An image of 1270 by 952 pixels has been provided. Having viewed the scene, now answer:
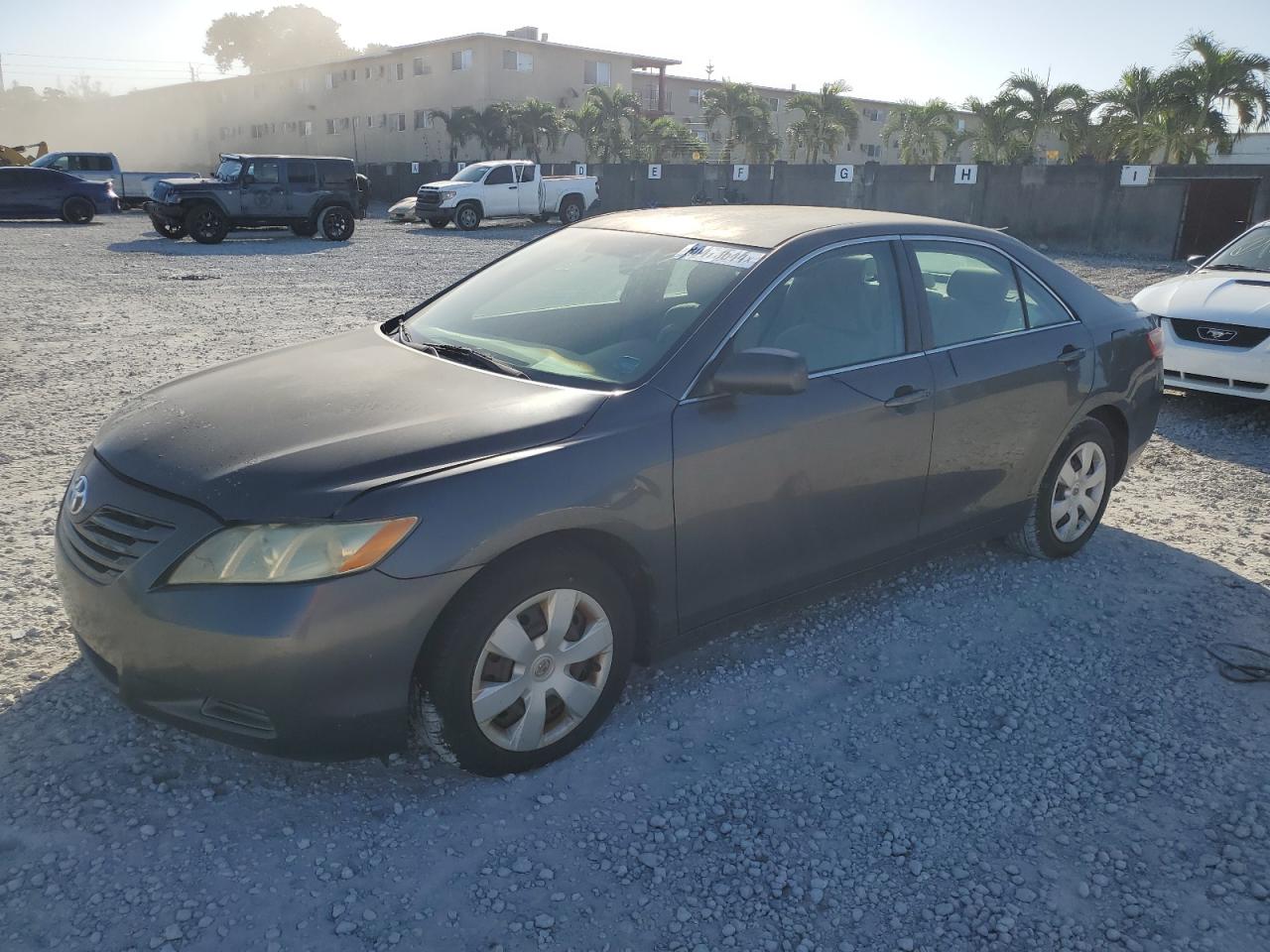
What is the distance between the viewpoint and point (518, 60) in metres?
Result: 54.2

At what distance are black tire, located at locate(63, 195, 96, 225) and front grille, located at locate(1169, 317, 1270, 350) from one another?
88.1ft

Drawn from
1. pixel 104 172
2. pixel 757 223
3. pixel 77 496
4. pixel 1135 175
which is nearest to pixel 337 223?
pixel 104 172

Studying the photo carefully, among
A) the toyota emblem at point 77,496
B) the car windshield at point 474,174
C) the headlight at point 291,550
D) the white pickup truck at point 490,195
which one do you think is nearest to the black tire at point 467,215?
the white pickup truck at point 490,195

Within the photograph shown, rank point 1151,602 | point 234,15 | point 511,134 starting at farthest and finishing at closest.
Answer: point 234,15, point 511,134, point 1151,602

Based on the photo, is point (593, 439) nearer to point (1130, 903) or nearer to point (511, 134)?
point (1130, 903)

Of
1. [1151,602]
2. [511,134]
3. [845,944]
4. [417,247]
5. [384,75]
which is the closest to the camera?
[845,944]

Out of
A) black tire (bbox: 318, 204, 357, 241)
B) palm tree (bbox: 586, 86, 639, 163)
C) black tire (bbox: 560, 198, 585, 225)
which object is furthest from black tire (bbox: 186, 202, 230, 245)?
palm tree (bbox: 586, 86, 639, 163)

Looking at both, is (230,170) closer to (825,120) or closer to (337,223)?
(337,223)

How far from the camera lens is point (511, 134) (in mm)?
48875

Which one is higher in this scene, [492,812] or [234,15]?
[234,15]

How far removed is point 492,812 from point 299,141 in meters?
72.7

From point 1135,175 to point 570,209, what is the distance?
15414 mm

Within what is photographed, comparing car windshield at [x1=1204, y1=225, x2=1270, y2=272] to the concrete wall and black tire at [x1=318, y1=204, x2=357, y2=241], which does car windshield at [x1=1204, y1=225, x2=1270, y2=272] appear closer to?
the concrete wall

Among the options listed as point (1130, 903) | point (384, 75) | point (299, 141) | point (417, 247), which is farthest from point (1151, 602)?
point (299, 141)
